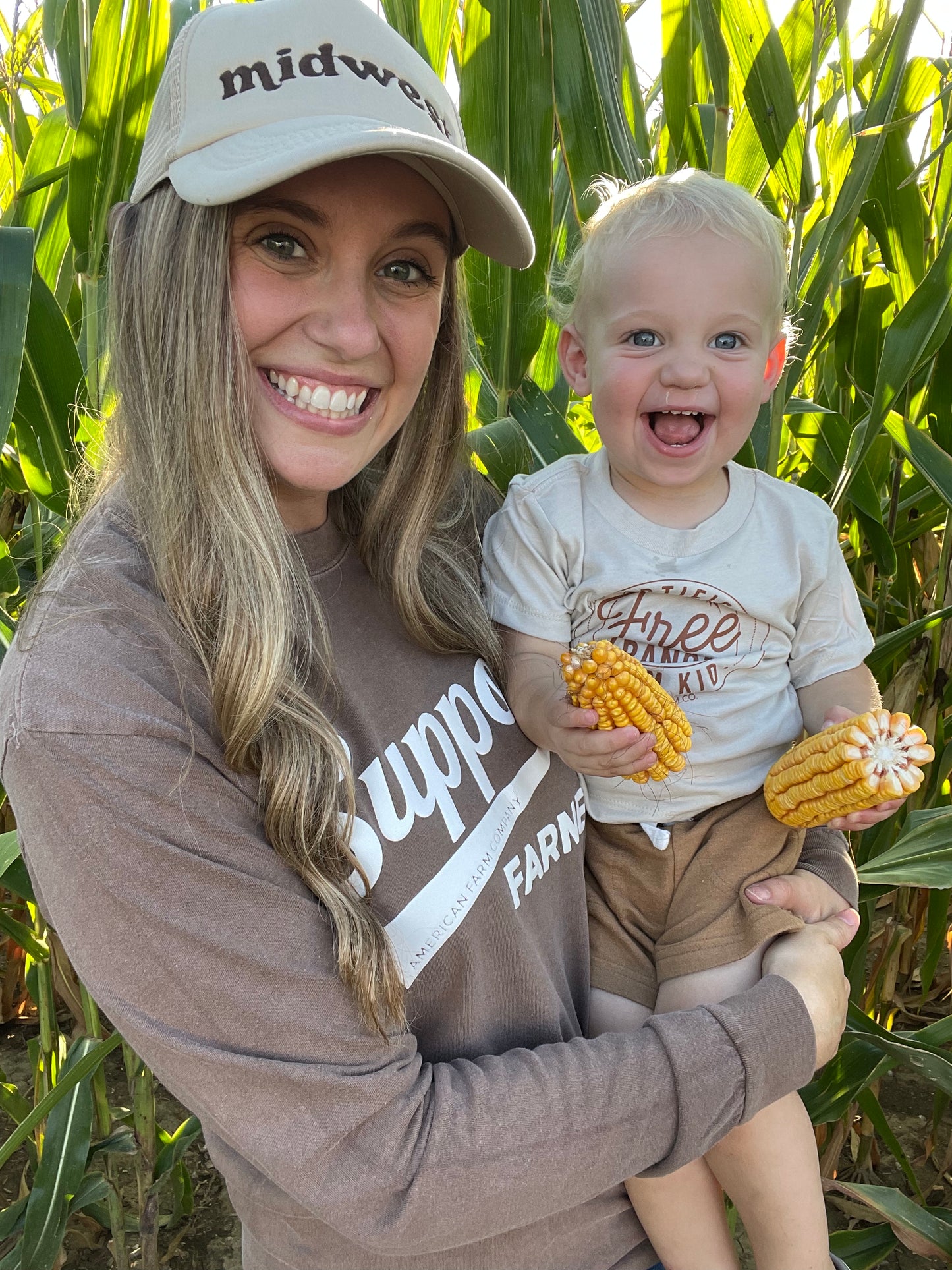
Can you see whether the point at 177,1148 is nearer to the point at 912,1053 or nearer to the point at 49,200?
the point at 912,1053

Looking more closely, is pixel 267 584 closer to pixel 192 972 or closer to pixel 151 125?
pixel 192 972

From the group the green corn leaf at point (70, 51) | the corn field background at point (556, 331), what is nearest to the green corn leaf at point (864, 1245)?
the corn field background at point (556, 331)

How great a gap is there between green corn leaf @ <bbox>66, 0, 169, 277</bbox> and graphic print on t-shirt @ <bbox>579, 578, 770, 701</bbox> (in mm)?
1030

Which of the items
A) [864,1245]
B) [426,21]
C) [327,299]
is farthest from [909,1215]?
[426,21]

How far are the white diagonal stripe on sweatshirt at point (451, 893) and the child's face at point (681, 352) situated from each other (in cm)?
58

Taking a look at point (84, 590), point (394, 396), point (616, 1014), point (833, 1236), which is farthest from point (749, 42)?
point (833, 1236)

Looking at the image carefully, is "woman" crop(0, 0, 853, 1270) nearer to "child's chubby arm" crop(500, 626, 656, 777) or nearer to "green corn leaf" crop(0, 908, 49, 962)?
"child's chubby arm" crop(500, 626, 656, 777)

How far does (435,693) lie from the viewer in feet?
4.39

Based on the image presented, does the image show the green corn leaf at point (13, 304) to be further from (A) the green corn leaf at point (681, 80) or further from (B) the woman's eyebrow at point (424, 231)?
(A) the green corn leaf at point (681, 80)

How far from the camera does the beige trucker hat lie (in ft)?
3.43

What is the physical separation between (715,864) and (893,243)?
1412 mm

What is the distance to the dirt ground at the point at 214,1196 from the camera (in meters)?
2.52

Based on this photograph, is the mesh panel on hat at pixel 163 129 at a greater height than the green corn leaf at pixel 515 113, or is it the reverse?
the green corn leaf at pixel 515 113

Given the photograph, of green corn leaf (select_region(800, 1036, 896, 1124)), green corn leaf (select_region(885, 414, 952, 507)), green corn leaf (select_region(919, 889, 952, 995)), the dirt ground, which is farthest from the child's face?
the dirt ground
